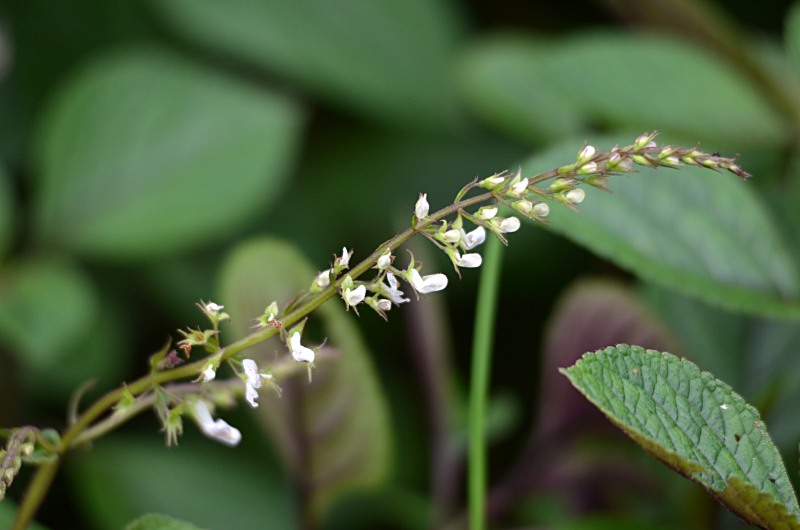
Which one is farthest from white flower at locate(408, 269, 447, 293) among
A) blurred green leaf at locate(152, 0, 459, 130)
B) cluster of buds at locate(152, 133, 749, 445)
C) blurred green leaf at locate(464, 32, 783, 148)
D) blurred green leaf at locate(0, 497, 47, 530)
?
blurred green leaf at locate(152, 0, 459, 130)

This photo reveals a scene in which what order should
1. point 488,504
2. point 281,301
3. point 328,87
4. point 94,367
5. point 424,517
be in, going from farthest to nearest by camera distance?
point 328,87 < point 94,367 < point 424,517 < point 488,504 < point 281,301

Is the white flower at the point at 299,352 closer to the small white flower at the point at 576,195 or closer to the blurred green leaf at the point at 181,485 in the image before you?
the small white flower at the point at 576,195

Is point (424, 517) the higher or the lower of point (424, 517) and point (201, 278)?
the lower

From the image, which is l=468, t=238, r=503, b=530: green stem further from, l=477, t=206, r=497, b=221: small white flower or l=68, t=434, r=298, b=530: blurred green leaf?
l=68, t=434, r=298, b=530: blurred green leaf

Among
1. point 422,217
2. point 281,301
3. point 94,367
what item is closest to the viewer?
point 422,217

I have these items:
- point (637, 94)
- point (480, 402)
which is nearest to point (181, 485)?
point (480, 402)

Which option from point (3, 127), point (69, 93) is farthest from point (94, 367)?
point (3, 127)

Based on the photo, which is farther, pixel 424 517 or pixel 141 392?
pixel 424 517

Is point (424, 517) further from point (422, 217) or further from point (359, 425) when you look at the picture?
point (422, 217)
